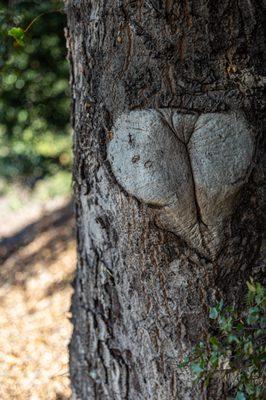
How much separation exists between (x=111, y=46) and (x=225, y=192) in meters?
0.83

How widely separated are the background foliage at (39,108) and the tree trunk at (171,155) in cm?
240

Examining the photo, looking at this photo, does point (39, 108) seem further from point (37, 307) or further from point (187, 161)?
point (187, 161)

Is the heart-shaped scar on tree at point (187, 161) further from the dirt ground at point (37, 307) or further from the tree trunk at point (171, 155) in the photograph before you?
the dirt ground at point (37, 307)

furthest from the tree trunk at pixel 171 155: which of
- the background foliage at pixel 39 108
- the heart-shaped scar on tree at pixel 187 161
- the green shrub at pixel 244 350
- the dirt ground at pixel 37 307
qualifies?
the background foliage at pixel 39 108

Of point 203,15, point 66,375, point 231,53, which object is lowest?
point 66,375

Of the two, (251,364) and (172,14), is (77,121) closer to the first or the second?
(172,14)

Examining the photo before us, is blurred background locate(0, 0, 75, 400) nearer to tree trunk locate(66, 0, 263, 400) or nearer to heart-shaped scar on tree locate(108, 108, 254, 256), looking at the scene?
tree trunk locate(66, 0, 263, 400)

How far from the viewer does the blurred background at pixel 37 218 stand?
394cm

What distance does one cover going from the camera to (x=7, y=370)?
407 cm

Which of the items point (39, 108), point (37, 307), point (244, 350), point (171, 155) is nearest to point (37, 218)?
point (39, 108)

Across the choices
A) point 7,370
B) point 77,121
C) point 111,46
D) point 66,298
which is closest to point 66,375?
point 7,370

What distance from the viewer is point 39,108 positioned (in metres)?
5.99

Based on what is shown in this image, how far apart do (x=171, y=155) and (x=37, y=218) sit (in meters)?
6.62

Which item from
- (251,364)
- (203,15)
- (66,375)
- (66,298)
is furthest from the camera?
(66,298)
